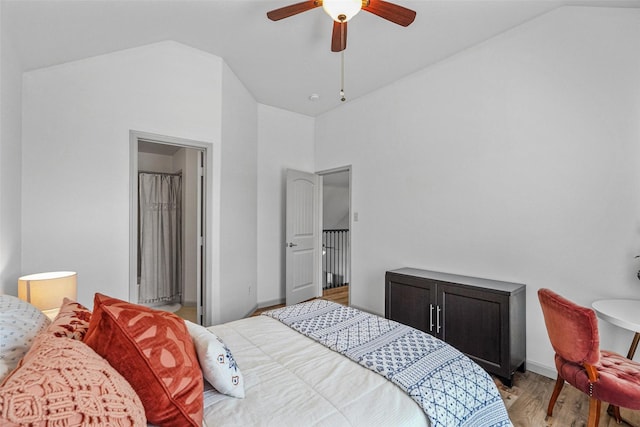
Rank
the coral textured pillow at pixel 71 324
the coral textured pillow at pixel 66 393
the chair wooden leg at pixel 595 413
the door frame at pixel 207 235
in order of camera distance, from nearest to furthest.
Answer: the coral textured pillow at pixel 66 393 < the coral textured pillow at pixel 71 324 < the chair wooden leg at pixel 595 413 < the door frame at pixel 207 235

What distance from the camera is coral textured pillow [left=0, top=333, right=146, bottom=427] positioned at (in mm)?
610

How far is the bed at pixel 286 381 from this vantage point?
0.83 metres

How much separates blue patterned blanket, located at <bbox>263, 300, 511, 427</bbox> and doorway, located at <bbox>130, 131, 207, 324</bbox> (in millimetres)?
2872

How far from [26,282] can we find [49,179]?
1070 millimetres

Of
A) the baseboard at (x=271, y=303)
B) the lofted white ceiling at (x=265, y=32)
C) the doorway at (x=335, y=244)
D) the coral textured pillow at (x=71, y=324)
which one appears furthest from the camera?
the doorway at (x=335, y=244)

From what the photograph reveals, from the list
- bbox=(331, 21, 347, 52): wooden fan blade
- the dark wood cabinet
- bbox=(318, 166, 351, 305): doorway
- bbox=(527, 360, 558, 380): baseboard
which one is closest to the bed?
the dark wood cabinet

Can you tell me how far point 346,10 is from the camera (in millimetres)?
1796

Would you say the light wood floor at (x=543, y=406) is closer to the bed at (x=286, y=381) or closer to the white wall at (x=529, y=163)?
the white wall at (x=529, y=163)

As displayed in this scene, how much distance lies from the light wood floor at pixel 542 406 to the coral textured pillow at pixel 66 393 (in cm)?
229

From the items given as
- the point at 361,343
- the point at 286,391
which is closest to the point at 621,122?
the point at 361,343

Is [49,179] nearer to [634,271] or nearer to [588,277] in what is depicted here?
[588,277]

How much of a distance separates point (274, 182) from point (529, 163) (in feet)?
10.4

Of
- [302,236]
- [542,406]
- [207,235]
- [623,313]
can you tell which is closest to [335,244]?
[302,236]

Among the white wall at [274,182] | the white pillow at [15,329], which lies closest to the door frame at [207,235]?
the white wall at [274,182]
